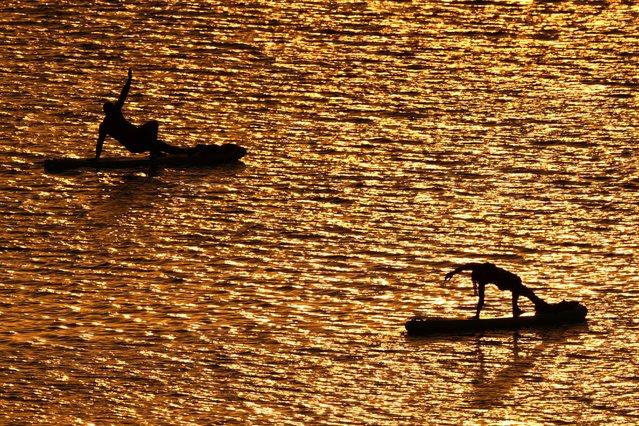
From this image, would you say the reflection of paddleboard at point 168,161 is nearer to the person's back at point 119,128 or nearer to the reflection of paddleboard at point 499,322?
the person's back at point 119,128

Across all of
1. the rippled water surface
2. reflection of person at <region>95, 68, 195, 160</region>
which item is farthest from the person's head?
the rippled water surface

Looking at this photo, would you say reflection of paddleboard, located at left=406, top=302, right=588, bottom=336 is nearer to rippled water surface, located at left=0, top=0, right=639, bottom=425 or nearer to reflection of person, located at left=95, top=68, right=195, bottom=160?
rippled water surface, located at left=0, top=0, right=639, bottom=425

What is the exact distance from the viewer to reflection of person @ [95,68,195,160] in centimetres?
4303

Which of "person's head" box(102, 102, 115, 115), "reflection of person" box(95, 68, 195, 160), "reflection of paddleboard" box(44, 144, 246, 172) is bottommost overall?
"reflection of paddleboard" box(44, 144, 246, 172)

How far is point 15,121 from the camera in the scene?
4731cm

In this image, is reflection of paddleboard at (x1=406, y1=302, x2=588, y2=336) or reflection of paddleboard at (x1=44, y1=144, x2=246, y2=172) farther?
reflection of paddleboard at (x1=44, y1=144, x2=246, y2=172)

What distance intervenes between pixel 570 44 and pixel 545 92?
16.6 feet

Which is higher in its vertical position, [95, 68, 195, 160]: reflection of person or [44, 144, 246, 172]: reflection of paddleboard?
[95, 68, 195, 160]: reflection of person

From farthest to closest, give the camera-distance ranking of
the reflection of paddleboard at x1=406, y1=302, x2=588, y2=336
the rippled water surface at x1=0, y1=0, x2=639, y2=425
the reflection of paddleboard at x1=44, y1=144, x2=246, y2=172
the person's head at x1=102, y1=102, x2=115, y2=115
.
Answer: the reflection of paddleboard at x1=44, y1=144, x2=246, y2=172 < the person's head at x1=102, y1=102, x2=115, y2=115 < the reflection of paddleboard at x1=406, y1=302, x2=588, y2=336 < the rippled water surface at x1=0, y1=0, x2=639, y2=425

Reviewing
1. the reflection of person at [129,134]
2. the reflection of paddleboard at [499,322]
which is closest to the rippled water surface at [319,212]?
the reflection of paddleboard at [499,322]

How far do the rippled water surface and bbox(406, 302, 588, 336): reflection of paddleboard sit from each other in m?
0.26

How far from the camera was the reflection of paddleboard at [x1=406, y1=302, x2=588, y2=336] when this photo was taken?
108ft

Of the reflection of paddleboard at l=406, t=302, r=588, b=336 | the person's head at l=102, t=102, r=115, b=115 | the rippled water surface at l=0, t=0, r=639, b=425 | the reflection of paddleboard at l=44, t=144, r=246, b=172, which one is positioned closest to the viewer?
the rippled water surface at l=0, t=0, r=639, b=425

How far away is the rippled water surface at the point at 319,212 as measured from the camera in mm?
31031
